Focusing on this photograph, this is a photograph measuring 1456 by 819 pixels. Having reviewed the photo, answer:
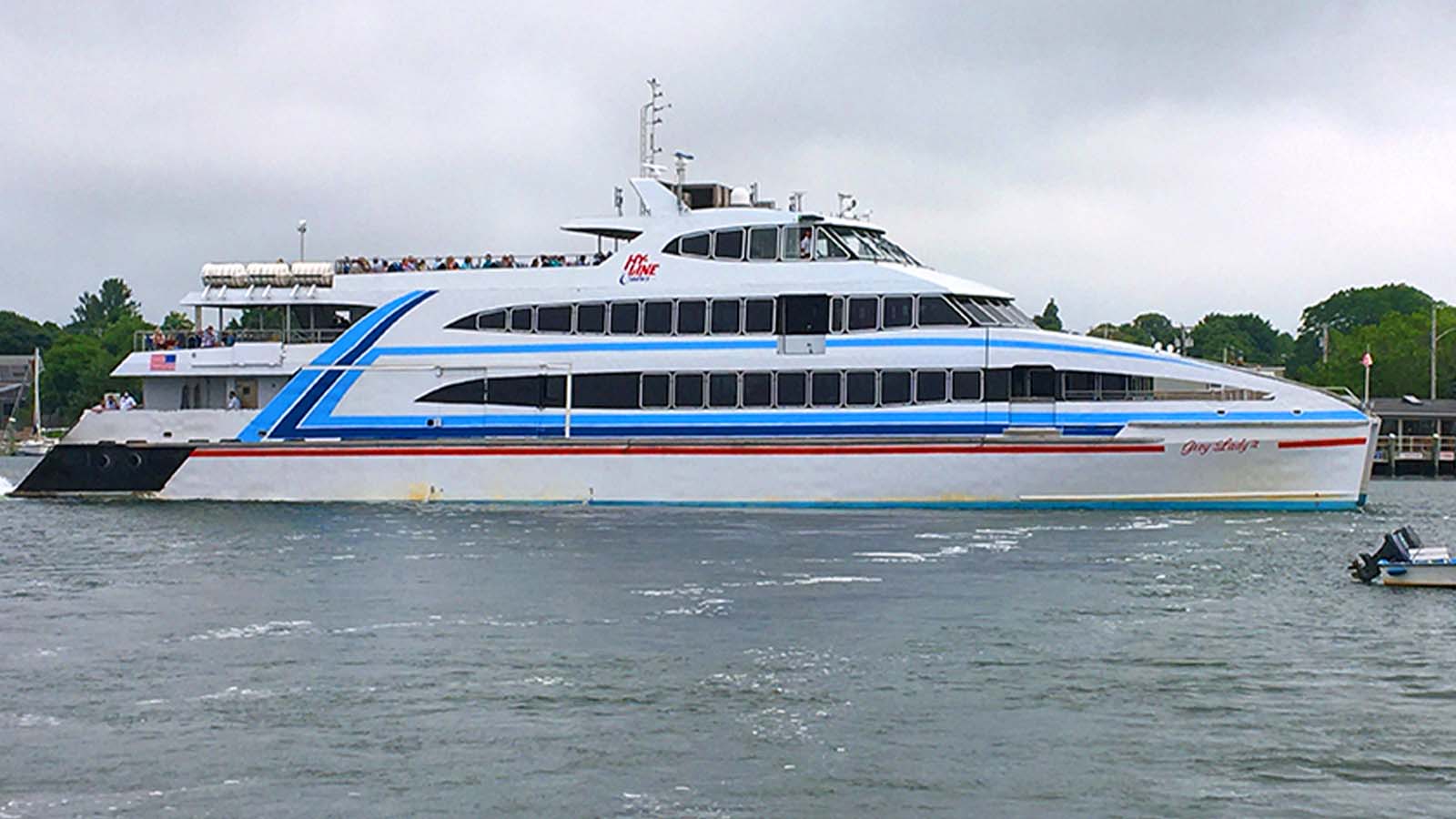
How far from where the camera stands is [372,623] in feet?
67.4

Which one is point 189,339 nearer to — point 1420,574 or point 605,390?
point 605,390

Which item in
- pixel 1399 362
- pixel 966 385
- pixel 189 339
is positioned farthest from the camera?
pixel 1399 362

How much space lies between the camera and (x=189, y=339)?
3797cm

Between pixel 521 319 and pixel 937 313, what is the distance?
791 cm

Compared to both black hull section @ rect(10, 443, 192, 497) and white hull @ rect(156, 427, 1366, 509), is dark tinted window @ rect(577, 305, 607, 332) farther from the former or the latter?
black hull section @ rect(10, 443, 192, 497)

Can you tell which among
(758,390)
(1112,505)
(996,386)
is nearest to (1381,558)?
(1112,505)

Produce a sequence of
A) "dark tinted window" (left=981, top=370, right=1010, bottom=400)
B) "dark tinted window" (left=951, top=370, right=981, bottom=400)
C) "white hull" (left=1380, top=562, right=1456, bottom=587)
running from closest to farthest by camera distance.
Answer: "white hull" (left=1380, top=562, right=1456, bottom=587)
"dark tinted window" (left=981, top=370, right=1010, bottom=400)
"dark tinted window" (left=951, top=370, right=981, bottom=400)

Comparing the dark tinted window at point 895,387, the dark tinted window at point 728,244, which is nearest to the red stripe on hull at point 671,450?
the dark tinted window at point 895,387

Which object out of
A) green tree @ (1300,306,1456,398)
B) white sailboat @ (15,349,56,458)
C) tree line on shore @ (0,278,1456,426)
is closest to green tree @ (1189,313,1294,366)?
tree line on shore @ (0,278,1456,426)

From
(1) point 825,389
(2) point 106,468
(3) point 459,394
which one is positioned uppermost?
(1) point 825,389

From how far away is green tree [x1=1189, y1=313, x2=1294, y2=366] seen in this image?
139 metres

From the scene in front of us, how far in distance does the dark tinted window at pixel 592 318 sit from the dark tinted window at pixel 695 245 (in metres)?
1.86

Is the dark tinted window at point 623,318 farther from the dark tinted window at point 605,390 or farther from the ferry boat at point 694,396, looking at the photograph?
the dark tinted window at point 605,390

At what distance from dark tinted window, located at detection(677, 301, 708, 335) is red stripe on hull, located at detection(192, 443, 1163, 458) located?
230 cm
